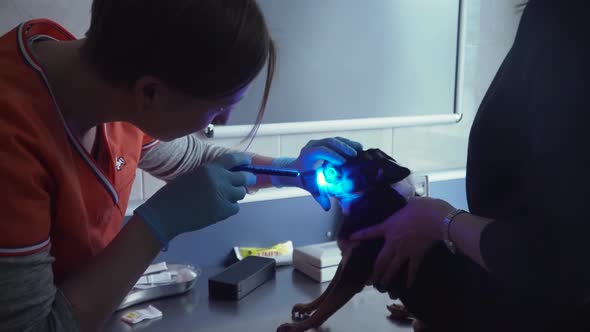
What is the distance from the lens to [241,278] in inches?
48.4

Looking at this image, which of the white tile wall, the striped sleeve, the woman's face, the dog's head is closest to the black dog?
the dog's head

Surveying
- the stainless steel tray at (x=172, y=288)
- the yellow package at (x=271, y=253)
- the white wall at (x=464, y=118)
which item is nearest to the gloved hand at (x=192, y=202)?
the stainless steel tray at (x=172, y=288)

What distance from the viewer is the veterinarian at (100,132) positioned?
0.72 meters

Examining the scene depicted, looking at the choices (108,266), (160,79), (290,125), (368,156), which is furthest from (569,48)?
(290,125)

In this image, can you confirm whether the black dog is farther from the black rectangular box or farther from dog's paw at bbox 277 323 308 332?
the black rectangular box

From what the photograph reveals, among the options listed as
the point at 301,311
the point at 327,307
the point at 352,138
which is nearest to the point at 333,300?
the point at 327,307

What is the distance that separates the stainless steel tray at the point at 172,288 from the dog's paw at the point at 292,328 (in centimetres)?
29

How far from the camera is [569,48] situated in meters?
0.73

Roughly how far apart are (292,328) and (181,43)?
1.86 feet

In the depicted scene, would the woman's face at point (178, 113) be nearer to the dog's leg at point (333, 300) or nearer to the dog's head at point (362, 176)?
the dog's head at point (362, 176)

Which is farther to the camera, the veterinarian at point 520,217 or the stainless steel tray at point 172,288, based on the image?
the stainless steel tray at point 172,288

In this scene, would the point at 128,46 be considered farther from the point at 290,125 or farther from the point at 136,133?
the point at 290,125

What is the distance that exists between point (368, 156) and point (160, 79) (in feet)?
1.24

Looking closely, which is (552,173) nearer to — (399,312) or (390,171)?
(390,171)
